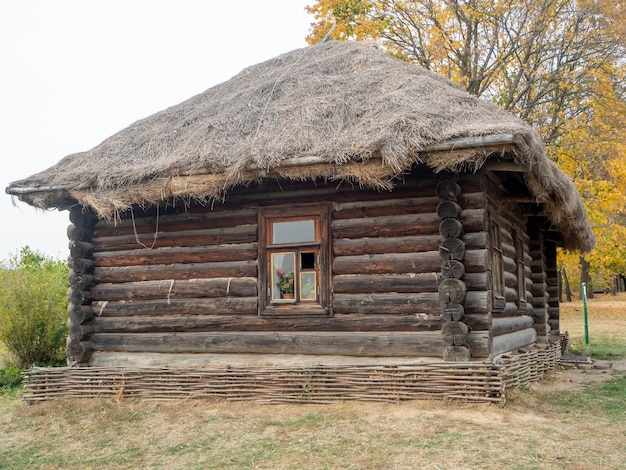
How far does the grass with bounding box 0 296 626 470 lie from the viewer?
5.82 metres

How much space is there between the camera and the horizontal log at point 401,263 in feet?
26.6

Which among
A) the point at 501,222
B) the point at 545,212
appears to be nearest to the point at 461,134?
→ the point at 501,222

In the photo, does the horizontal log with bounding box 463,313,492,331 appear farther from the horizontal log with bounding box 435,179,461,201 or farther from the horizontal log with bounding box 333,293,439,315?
the horizontal log with bounding box 435,179,461,201

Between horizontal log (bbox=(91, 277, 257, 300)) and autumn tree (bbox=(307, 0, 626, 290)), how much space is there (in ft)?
44.7

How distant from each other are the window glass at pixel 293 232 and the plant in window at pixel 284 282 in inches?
17.3

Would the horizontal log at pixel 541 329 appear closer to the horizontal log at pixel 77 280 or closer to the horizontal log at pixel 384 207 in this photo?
the horizontal log at pixel 384 207

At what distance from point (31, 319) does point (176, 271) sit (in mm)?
4365

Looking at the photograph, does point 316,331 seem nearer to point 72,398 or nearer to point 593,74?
point 72,398

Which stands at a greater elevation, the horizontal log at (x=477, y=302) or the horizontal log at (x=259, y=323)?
the horizontal log at (x=477, y=302)

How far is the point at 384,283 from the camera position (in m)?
8.54

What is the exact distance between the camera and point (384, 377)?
25.9ft

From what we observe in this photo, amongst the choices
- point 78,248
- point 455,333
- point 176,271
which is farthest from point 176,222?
point 455,333

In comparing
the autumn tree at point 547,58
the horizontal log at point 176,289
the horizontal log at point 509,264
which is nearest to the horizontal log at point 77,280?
the horizontal log at point 176,289

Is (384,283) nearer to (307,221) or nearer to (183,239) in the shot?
(307,221)
